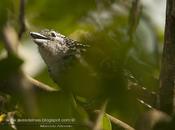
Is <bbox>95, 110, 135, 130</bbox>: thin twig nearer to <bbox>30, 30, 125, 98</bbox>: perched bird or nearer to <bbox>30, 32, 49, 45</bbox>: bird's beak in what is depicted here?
<bbox>30, 30, 125, 98</bbox>: perched bird

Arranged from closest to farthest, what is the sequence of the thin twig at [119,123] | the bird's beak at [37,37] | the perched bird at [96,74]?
1. the perched bird at [96,74]
2. the thin twig at [119,123]
3. the bird's beak at [37,37]

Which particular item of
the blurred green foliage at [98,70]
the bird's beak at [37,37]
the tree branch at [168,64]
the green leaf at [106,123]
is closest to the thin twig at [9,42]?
the blurred green foliage at [98,70]

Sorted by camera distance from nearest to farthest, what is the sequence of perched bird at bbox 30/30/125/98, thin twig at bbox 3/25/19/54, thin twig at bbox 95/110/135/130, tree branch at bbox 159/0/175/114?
thin twig at bbox 3/25/19/54 → perched bird at bbox 30/30/125/98 → tree branch at bbox 159/0/175/114 → thin twig at bbox 95/110/135/130

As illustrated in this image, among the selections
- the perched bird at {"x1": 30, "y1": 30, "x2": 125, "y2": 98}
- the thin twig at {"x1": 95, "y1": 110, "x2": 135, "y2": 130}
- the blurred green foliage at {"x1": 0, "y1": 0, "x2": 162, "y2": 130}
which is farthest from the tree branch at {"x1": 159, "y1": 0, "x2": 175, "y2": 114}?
the thin twig at {"x1": 95, "y1": 110, "x2": 135, "y2": 130}

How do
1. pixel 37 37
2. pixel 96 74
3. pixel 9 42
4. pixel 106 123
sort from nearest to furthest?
pixel 9 42
pixel 96 74
pixel 106 123
pixel 37 37

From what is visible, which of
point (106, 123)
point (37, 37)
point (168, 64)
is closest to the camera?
point (168, 64)

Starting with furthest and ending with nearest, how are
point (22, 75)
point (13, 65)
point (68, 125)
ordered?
point (68, 125), point (13, 65), point (22, 75)

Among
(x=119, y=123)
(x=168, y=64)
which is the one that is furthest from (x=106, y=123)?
(x=168, y=64)

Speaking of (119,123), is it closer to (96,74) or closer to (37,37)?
(96,74)

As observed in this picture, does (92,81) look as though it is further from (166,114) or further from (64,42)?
(64,42)

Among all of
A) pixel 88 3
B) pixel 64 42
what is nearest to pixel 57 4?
pixel 88 3

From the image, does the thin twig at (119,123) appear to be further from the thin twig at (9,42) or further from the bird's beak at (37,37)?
the thin twig at (9,42)
